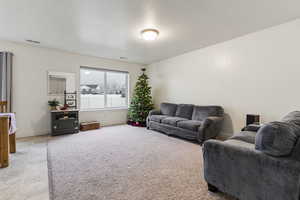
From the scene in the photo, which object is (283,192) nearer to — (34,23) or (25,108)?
(34,23)

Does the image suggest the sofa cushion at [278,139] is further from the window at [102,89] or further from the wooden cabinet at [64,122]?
the window at [102,89]

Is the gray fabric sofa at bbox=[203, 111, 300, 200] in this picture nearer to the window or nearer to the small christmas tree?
the small christmas tree

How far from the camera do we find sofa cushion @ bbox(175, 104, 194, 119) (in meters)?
4.39

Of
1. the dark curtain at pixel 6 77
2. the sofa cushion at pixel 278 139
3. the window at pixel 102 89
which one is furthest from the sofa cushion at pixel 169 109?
the dark curtain at pixel 6 77

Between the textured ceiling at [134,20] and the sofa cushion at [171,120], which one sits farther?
the sofa cushion at [171,120]

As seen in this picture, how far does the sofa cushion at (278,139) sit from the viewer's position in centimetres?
121

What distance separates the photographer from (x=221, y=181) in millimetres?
1611

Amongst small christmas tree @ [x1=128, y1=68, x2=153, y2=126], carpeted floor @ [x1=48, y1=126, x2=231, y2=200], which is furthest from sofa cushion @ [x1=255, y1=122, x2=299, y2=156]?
small christmas tree @ [x1=128, y1=68, x2=153, y2=126]

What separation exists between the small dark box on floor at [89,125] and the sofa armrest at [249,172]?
4097mm

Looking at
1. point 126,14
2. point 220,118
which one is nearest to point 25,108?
point 126,14

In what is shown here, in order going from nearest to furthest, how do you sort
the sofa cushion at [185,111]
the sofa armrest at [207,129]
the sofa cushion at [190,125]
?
the sofa armrest at [207,129], the sofa cushion at [190,125], the sofa cushion at [185,111]

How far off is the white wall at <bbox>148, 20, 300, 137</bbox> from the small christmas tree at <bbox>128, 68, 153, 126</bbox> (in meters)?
1.24

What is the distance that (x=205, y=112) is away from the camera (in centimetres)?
394

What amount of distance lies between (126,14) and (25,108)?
3825 mm
